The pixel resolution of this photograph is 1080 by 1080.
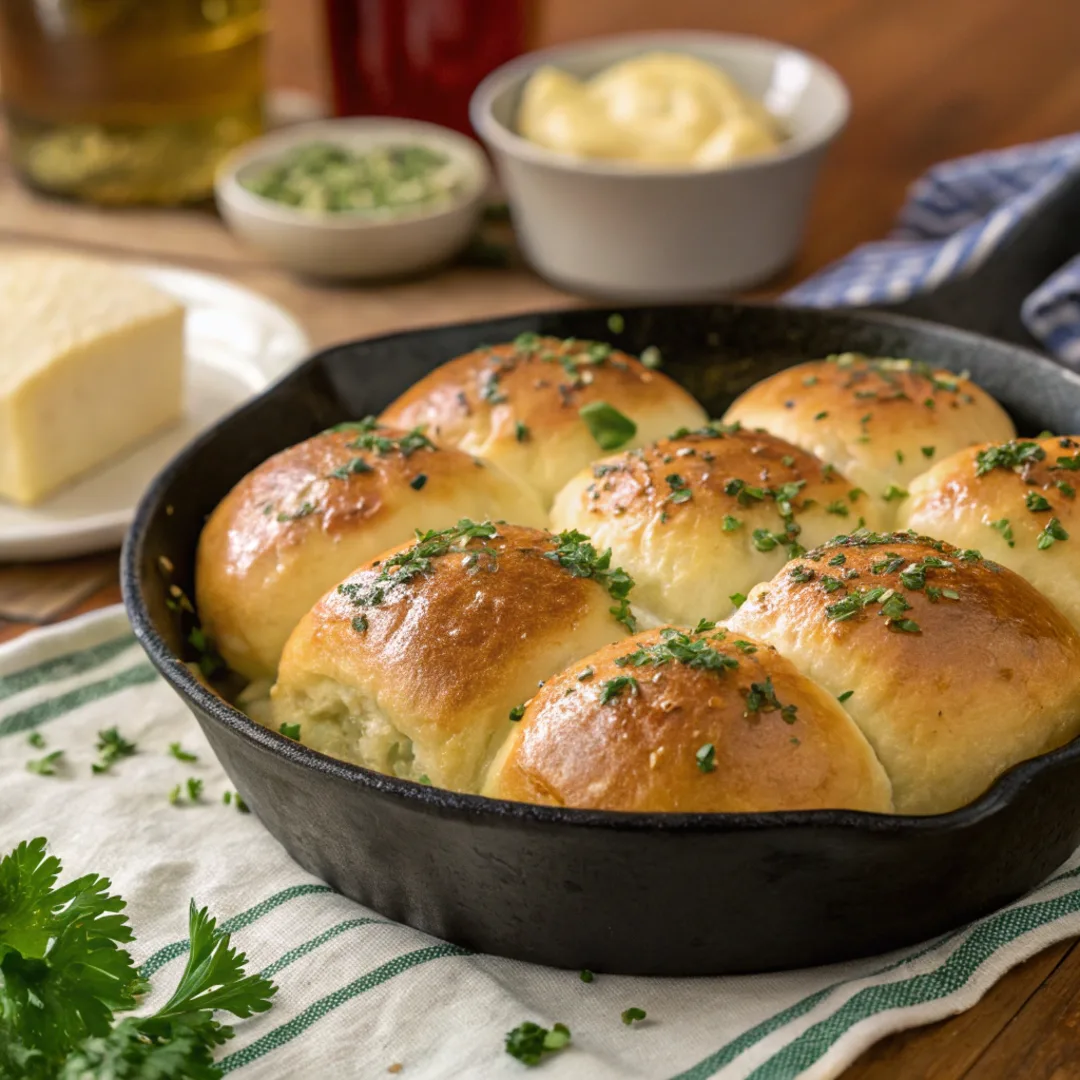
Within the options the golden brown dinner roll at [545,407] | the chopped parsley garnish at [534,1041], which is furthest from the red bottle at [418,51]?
the chopped parsley garnish at [534,1041]

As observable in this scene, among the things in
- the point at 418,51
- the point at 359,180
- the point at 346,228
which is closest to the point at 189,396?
the point at 346,228

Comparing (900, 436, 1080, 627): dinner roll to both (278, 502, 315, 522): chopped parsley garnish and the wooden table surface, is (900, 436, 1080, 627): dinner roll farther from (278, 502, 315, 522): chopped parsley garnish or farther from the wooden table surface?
the wooden table surface

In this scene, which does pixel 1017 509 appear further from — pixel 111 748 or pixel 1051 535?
pixel 111 748

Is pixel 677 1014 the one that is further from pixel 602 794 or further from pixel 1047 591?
pixel 1047 591

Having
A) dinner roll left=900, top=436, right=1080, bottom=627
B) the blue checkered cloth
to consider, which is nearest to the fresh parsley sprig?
dinner roll left=900, top=436, right=1080, bottom=627

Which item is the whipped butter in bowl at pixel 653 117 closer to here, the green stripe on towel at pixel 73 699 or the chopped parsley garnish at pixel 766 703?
the green stripe on towel at pixel 73 699

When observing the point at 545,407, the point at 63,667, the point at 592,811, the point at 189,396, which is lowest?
the point at 189,396
